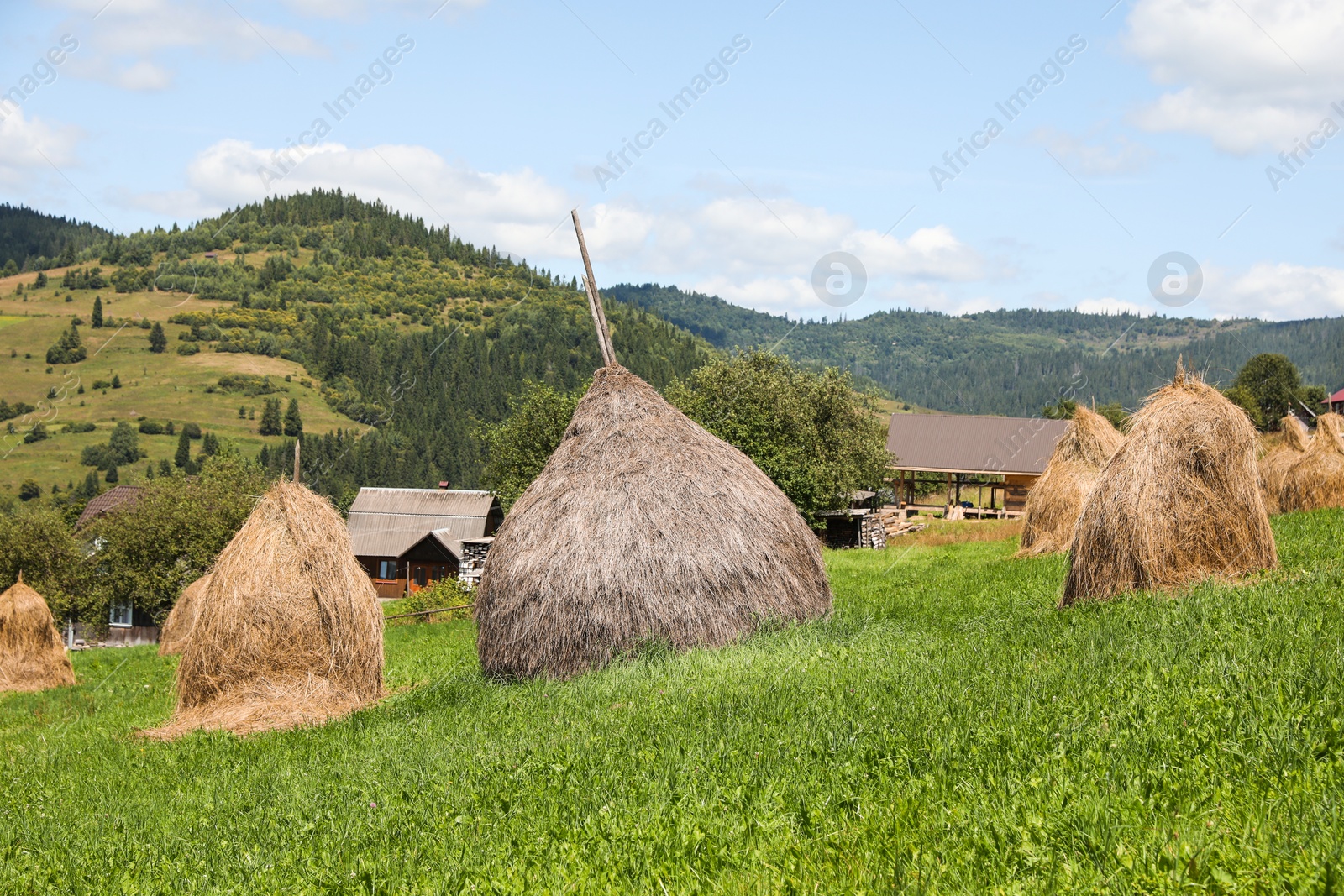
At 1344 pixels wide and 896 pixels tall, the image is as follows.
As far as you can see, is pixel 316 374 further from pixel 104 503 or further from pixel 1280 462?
pixel 1280 462

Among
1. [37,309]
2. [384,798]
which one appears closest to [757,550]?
[384,798]

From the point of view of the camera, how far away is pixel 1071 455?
23625 millimetres

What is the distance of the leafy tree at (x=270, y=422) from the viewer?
477 feet

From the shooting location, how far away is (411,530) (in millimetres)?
64250

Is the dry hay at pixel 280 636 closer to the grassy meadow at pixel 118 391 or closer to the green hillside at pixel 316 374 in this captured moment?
the green hillside at pixel 316 374

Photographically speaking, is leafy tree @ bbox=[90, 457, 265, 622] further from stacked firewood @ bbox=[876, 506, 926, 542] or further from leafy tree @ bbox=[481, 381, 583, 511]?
stacked firewood @ bbox=[876, 506, 926, 542]

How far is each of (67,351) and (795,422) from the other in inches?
6770

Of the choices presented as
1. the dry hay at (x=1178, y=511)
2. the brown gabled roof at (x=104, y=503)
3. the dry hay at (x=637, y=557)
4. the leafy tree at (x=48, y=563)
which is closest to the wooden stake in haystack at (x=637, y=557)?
the dry hay at (x=637, y=557)

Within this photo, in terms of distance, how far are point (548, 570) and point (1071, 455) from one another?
16824 mm

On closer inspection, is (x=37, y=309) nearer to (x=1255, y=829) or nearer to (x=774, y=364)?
(x=774, y=364)

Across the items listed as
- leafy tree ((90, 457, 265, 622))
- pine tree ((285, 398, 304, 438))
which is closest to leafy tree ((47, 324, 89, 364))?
pine tree ((285, 398, 304, 438))

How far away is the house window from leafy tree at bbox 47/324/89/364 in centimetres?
13521

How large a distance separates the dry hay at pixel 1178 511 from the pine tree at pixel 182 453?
440ft

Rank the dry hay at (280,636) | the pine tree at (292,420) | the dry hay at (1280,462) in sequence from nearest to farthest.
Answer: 1. the dry hay at (280,636)
2. the dry hay at (1280,462)
3. the pine tree at (292,420)
